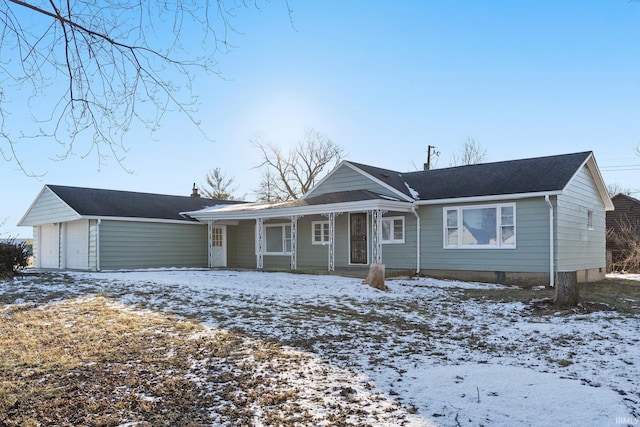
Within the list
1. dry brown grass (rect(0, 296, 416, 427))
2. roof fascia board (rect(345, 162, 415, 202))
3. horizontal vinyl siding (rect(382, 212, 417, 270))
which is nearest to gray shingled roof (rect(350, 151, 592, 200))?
roof fascia board (rect(345, 162, 415, 202))

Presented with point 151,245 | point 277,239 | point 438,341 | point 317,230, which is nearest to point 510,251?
point 317,230

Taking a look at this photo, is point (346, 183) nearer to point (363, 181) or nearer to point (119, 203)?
point (363, 181)

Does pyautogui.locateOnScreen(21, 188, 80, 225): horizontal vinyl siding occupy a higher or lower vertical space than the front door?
higher

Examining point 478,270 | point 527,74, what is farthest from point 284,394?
point 527,74

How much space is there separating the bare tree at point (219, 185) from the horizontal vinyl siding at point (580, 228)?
33.6 metres

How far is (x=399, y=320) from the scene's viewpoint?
27.6ft

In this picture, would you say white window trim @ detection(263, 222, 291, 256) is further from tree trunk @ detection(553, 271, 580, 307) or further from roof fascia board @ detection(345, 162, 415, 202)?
tree trunk @ detection(553, 271, 580, 307)

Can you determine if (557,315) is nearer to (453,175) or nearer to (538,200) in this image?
(538,200)

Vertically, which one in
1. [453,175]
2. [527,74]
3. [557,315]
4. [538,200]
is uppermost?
[527,74]

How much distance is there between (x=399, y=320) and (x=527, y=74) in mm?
10488

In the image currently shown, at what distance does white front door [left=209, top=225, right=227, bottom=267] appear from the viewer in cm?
2133

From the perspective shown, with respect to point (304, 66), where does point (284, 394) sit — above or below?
below

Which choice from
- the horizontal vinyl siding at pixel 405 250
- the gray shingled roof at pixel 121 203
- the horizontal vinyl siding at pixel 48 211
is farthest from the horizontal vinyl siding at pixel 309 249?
the horizontal vinyl siding at pixel 48 211

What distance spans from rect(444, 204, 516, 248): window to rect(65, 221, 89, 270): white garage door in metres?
13.3
